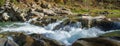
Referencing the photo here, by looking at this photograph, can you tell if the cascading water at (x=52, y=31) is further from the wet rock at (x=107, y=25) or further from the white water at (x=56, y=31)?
the wet rock at (x=107, y=25)

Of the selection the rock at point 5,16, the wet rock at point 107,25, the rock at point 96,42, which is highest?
the rock at point 96,42

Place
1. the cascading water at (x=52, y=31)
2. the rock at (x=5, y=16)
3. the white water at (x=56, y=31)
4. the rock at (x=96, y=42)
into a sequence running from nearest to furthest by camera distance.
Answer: the rock at (x=96, y=42) → the white water at (x=56, y=31) → the cascading water at (x=52, y=31) → the rock at (x=5, y=16)

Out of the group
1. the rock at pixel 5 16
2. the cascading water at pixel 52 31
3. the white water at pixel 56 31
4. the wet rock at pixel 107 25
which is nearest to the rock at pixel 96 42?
the white water at pixel 56 31

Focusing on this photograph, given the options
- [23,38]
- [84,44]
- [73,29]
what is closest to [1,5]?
[73,29]

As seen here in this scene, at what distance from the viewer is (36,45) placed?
38.4ft

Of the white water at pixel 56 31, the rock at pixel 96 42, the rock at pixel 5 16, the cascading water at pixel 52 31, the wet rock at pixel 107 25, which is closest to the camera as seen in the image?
the rock at pixel 96 42

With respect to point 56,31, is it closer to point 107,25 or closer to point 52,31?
point 52,31

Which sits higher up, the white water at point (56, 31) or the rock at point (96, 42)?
the rock at point (96, 42)

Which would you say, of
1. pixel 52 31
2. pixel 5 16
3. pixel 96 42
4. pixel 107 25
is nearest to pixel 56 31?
pixel 52 31

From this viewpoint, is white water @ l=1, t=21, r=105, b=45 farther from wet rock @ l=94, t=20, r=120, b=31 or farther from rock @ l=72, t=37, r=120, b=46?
rock @ l=72, t=37, r=120, b=46

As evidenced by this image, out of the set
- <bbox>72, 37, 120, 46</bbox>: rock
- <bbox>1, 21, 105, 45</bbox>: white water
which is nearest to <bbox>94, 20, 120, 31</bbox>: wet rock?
<bbox>1, 21, 105, 45</bbox>: white water

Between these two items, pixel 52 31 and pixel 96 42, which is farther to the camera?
pixel 52 31

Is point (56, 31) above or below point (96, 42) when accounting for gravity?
below

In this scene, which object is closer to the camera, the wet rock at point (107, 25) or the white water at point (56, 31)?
the white water at point (56, 31)
